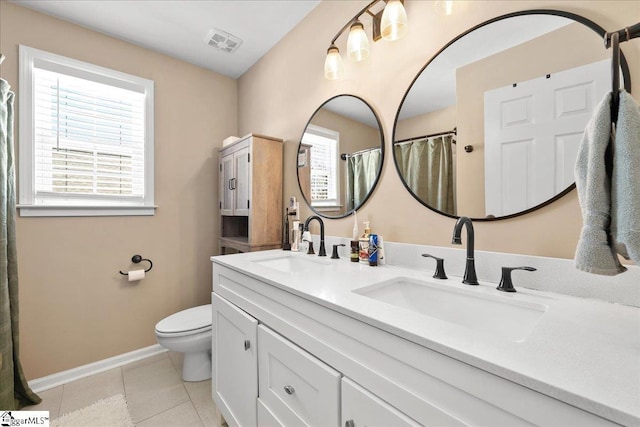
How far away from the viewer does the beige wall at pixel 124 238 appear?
5.80ft

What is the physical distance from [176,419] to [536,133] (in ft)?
7.16

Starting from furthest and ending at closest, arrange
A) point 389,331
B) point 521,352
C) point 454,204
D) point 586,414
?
point 454,204
point 389,331
point 521,352
point 586,414

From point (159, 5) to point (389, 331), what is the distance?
2.32m

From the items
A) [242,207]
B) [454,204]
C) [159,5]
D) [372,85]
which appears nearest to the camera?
[454,204]

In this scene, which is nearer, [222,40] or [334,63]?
[334,63]

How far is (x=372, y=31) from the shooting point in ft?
4.68

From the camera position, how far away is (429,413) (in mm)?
544

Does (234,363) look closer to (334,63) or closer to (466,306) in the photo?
(466,306)

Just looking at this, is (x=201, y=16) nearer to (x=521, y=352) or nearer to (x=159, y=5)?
(x=159, y=5)

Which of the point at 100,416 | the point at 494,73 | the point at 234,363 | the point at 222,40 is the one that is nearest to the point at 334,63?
the point at 494,73

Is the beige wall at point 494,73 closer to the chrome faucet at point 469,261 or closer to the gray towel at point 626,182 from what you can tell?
the chrome faucet at point 469,261

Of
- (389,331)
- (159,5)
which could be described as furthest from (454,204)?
(159,5)

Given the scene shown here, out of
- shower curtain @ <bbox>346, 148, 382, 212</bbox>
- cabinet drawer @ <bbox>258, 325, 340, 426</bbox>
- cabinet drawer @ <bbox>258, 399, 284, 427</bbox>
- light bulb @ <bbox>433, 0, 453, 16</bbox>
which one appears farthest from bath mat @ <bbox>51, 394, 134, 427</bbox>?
light bulb @ <bbox>433, 0, 453, 16</bbox>

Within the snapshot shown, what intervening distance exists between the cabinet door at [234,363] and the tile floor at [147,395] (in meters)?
0.27
